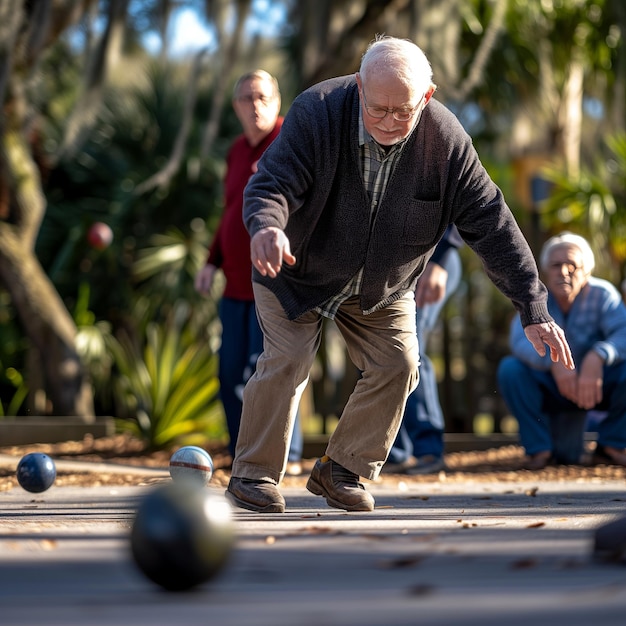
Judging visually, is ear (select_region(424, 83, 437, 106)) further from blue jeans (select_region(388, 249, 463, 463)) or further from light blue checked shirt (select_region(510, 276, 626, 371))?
light blue checked shirt (select_region(510, 276, 626, 371))

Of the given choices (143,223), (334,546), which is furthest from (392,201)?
(143,223)

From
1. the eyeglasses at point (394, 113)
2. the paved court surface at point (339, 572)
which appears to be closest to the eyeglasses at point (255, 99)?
the eyeglasses at point (394, 113)

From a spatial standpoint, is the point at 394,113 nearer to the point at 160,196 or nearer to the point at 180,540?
the point at 180,540

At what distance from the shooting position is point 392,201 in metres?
4.21

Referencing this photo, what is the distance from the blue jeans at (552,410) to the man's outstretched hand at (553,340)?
2.31 metres

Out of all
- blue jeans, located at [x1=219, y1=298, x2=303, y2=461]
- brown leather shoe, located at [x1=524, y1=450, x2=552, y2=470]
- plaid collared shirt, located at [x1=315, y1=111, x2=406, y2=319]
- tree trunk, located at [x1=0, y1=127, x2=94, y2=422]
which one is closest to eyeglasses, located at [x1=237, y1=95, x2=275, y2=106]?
blue jeans, located at [x1=219, y1=298, x2=303, y2=461]

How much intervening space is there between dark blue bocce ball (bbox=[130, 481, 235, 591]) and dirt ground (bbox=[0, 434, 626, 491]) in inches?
119

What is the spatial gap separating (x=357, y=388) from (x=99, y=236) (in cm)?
632

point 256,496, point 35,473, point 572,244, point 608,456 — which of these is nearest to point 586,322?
point 572,244

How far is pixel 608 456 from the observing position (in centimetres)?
674

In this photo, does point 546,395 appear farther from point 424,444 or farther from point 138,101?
point 138,101

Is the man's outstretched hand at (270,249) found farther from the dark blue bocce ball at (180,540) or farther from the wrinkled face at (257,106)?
the wrinkled face at (257,106)

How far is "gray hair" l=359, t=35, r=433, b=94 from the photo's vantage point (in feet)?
12.9

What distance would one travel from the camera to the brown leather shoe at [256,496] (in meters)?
4.36
